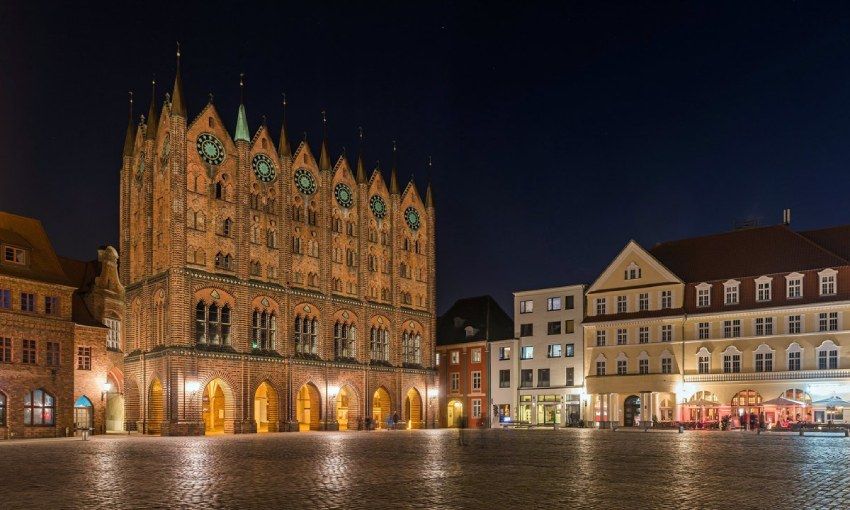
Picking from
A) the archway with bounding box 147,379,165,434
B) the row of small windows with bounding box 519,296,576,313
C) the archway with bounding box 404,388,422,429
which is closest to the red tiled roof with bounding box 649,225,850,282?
the row of small windows with bounding box 519,296,576,313

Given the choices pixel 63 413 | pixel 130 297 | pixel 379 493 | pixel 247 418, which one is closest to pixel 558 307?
pixel 247 418

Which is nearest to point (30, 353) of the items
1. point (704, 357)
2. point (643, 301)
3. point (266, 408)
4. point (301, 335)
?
point (266, 408)

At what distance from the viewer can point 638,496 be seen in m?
17.2

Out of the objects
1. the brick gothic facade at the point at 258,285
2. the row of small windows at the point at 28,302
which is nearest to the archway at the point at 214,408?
the brick gothic facade at the point at 258,285

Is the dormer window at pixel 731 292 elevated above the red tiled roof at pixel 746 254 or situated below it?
below

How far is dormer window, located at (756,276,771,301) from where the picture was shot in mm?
68875

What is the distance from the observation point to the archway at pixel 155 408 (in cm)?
6281

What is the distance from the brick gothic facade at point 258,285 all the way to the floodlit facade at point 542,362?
822cm

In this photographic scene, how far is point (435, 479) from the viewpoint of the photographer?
2122cm

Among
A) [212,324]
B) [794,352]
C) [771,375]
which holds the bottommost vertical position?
[771,375]

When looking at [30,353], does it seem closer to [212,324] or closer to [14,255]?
[14,255]

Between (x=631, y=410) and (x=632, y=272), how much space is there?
1191 cm

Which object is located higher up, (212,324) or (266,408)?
(212,324)

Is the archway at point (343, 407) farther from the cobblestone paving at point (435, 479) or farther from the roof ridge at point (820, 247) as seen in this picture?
the cobblestone paving at point (435, 479)
